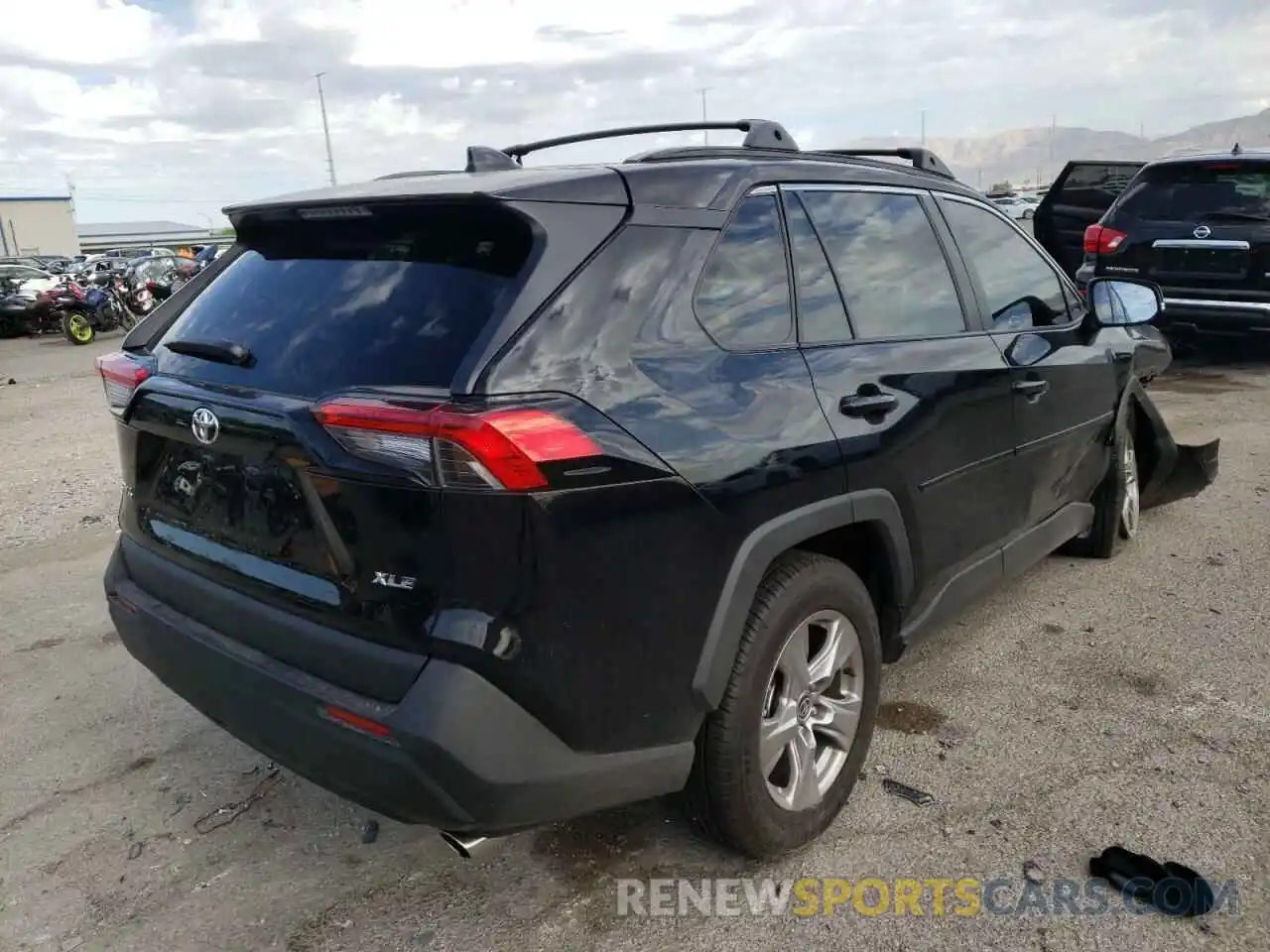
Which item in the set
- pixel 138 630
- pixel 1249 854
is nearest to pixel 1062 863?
pixel 1249 854

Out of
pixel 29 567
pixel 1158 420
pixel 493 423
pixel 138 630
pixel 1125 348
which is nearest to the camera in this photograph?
pixel 493 423

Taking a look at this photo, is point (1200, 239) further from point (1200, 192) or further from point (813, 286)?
point (813, 286)

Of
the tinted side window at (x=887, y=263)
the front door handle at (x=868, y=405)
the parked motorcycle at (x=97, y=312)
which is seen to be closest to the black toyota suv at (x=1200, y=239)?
the tinted side window at (x=887, y=263)

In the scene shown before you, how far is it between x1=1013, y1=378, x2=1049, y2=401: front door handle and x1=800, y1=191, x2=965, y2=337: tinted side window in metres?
0.33

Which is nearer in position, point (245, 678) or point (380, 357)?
point (380, 357)

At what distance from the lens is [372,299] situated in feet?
7.34

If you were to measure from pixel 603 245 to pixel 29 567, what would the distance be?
14.6ft

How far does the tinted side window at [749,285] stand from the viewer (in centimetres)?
238

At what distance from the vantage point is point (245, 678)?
7.40 feet

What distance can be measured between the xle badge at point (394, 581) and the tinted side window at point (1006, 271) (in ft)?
7.67

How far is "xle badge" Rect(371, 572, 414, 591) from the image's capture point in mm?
1978

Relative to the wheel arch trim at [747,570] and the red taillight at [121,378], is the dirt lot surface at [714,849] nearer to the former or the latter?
the wheel arch trim at [747,570]

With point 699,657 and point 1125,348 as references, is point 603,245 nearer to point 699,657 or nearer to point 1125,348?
point 699,657

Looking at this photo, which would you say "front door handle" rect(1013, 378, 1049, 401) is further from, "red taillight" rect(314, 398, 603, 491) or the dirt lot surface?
"red taillight" rect(314, 398, 603, 491)
